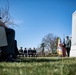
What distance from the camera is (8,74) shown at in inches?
128

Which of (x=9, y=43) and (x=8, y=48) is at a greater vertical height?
(x=9, y=43)

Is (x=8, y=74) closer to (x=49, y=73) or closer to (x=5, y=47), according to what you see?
(x=49, y=73)

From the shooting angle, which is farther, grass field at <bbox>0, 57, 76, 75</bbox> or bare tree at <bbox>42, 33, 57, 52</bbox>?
bare tree at <bbox>42, 33, 57, 52</bbox>

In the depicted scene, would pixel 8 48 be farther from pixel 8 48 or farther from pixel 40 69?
pixel 40 69

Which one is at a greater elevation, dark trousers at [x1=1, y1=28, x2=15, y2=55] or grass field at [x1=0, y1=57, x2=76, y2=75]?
dark trousers at [x1=1, y1=28, x2=15, y2=55]

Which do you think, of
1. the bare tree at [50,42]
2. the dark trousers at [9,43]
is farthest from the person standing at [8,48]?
the bare tree at [50,42]

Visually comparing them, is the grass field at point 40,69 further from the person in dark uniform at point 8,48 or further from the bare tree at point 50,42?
the bare tree at point 50,42

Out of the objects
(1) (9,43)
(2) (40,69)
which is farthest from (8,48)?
(2) (40,69)

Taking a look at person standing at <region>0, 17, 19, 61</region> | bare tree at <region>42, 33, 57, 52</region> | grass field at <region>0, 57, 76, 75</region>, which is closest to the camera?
grass field at <region>0, 57, 76, 75</region>

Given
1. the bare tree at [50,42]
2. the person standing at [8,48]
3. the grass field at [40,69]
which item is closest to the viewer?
the grass field at [40,69]

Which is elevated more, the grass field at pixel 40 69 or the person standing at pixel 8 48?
the person standing at pixel 8 48

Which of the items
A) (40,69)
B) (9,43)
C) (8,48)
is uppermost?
(9,43)

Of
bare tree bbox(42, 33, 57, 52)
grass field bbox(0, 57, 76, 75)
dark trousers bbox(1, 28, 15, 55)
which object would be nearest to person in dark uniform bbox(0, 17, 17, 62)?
dark trousers bbox(1, 28, 15, 55)

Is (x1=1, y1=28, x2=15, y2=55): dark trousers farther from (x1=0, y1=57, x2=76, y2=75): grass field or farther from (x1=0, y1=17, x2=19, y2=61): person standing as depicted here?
(x1=0, y1=57, x2=76, y2=75): grass field
